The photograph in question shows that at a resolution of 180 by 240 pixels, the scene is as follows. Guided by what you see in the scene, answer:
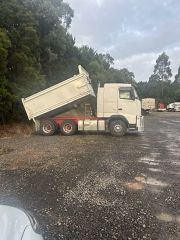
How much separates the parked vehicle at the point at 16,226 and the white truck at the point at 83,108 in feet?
53.8

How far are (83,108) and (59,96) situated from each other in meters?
1.63

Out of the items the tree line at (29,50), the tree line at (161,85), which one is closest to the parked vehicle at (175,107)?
the tree line at (161,85)

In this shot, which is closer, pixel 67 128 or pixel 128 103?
pixel 128 103

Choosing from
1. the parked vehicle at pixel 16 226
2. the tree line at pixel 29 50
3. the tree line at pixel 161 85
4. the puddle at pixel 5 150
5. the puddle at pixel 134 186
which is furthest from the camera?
the tree line at pixel 161 85

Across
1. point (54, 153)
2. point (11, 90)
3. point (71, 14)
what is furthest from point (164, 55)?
point (54, 153)

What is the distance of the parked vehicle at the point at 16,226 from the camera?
2.81 meters

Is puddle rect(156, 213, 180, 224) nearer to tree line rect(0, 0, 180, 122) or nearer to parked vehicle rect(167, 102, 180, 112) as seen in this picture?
tree line rect(0, 0, 180, 122)

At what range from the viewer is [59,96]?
1969 centimetres

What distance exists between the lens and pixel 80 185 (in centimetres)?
834

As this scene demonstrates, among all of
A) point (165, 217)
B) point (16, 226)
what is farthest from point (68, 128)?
point (16, 226)

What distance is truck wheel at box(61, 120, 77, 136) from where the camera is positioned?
798 inches

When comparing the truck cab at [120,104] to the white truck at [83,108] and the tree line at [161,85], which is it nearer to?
the white truck at [83,108]

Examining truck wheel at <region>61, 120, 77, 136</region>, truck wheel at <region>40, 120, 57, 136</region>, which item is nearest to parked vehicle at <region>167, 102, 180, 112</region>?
truck wheel at <region>61, 120, 77, 136</region>

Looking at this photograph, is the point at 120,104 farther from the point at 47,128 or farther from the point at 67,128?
the point at 47,128
